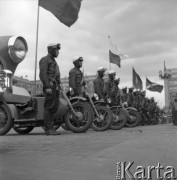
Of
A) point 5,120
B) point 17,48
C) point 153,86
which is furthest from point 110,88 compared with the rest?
point 153,86

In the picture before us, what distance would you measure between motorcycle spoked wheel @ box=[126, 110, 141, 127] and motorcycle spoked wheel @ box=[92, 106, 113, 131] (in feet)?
11.2

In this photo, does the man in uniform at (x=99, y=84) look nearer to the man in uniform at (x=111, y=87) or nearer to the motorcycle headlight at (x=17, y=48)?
the man in uniform at (x=111, y=87)

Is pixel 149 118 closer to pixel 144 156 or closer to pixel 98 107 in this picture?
pixel 98 107

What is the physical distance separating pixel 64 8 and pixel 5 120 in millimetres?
2150

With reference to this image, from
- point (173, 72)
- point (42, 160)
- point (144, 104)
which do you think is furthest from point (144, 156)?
point (173, 72)

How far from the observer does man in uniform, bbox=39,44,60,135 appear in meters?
6.49

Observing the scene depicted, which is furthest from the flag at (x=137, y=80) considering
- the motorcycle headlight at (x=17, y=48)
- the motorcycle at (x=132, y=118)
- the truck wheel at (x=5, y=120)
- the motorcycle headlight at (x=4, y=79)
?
the motorcycle headlight at (x=4, y=79)

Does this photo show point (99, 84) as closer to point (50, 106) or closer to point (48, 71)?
point (48, 71)

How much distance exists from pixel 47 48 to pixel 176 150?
3.69m

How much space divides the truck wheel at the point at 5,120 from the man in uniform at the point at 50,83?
61cm

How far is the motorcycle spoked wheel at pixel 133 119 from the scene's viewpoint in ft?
38.0

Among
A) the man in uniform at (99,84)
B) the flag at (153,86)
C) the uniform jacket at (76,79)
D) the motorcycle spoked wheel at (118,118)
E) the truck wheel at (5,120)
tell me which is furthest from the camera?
the flag at (153,86)

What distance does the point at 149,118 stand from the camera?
56.7 feet

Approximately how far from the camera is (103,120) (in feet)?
26.7
